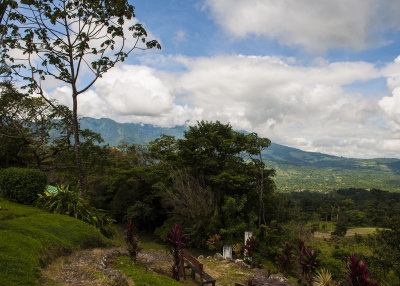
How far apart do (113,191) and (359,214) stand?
2429 inches

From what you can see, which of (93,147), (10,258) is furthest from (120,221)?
(10,258)

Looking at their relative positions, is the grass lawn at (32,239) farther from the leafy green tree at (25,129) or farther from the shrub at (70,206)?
the leafy green tree at (25,129)

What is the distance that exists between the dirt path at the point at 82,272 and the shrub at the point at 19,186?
4637mm

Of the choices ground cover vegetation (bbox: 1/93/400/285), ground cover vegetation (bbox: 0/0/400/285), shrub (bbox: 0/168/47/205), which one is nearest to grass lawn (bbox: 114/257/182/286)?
ground cover vegetation (bbox: 0/0/400/285)

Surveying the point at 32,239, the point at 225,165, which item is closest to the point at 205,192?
the point at 225,165

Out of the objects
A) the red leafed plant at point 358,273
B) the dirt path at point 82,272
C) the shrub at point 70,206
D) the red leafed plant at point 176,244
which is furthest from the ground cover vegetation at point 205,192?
the red leafed plant at point 358,273

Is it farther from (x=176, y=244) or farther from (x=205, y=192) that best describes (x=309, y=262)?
(x=205, y=192)

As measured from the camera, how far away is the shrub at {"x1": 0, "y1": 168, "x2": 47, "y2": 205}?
1042 cm

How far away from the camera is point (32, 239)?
6.60 metres

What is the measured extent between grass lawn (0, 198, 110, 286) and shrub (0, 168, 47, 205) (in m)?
0.44

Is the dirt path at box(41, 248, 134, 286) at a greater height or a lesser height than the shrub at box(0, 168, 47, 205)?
lesser

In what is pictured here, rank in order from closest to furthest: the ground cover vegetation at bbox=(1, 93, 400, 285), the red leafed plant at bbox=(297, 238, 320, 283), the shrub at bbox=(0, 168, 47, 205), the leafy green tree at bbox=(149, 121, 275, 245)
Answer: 1. the red leafed plant at bbox=(297, 238, 320, 283)
2. the shrub at bbox=(0, 168, 47, 205)
3. the ground cover vegetation at bbox=(1, 93, 400, 285)
4. the leafy green tree at bbox=(149, 121, 275, 245)

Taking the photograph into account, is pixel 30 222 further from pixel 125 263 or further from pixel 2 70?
pixel 2 70

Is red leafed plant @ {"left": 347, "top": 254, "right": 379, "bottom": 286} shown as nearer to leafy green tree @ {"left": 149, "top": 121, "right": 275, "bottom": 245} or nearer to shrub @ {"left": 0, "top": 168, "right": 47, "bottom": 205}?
leafy green tree @ {"left": 149, "top": 121, "right": 275, "bottom": 245}
